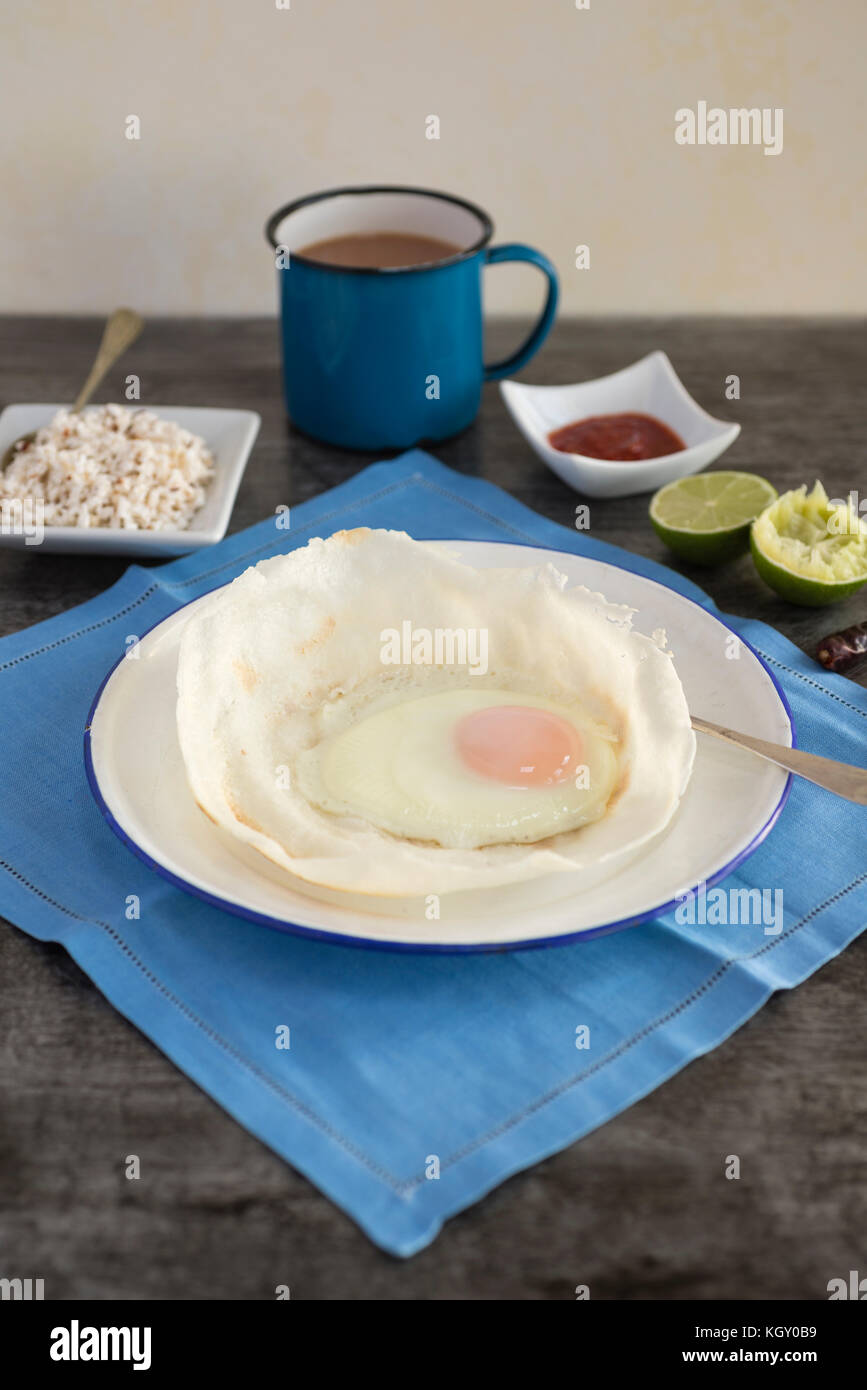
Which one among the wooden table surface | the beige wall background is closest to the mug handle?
the beige wall background

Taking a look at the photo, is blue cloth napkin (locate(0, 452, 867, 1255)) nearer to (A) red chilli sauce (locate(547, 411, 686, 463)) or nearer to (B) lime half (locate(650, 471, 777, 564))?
(B) lime half (locate(650, 471, 777, 564))

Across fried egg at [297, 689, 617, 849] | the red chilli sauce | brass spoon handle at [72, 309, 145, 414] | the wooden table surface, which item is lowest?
the wooden table surface

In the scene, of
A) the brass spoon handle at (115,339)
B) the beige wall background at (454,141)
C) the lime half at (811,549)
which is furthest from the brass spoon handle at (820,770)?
the beige wall background at (454,141)

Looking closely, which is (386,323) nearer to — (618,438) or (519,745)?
(618,438)

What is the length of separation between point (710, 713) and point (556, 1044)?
415 millimetres

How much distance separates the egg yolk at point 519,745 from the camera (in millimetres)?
1217

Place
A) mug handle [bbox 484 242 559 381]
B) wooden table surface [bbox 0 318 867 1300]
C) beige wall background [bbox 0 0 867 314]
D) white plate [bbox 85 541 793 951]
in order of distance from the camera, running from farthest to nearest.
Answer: beige wall background [bbox 0 0 867 314], mug handle [bbox 484 242 559 381], white plate [bbox 85 541 793 951], wooden table surface [bbox 0 318 867 1300]

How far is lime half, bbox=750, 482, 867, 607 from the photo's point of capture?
1.56 m

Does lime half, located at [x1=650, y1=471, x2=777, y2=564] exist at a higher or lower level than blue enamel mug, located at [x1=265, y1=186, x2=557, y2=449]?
lower

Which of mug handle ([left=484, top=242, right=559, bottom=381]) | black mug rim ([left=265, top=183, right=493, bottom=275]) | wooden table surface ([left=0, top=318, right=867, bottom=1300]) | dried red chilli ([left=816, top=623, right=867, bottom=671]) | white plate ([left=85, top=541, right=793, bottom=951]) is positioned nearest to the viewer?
wooden table surface ([left=0, top=318, right=867, bottom=1300])

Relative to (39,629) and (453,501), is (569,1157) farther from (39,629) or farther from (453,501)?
(453,501)

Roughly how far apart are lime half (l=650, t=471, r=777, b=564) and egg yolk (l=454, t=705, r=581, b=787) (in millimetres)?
484

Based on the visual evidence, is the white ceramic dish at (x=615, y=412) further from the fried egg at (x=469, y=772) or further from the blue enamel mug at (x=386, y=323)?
the fried egg at (x=469, y=772)
